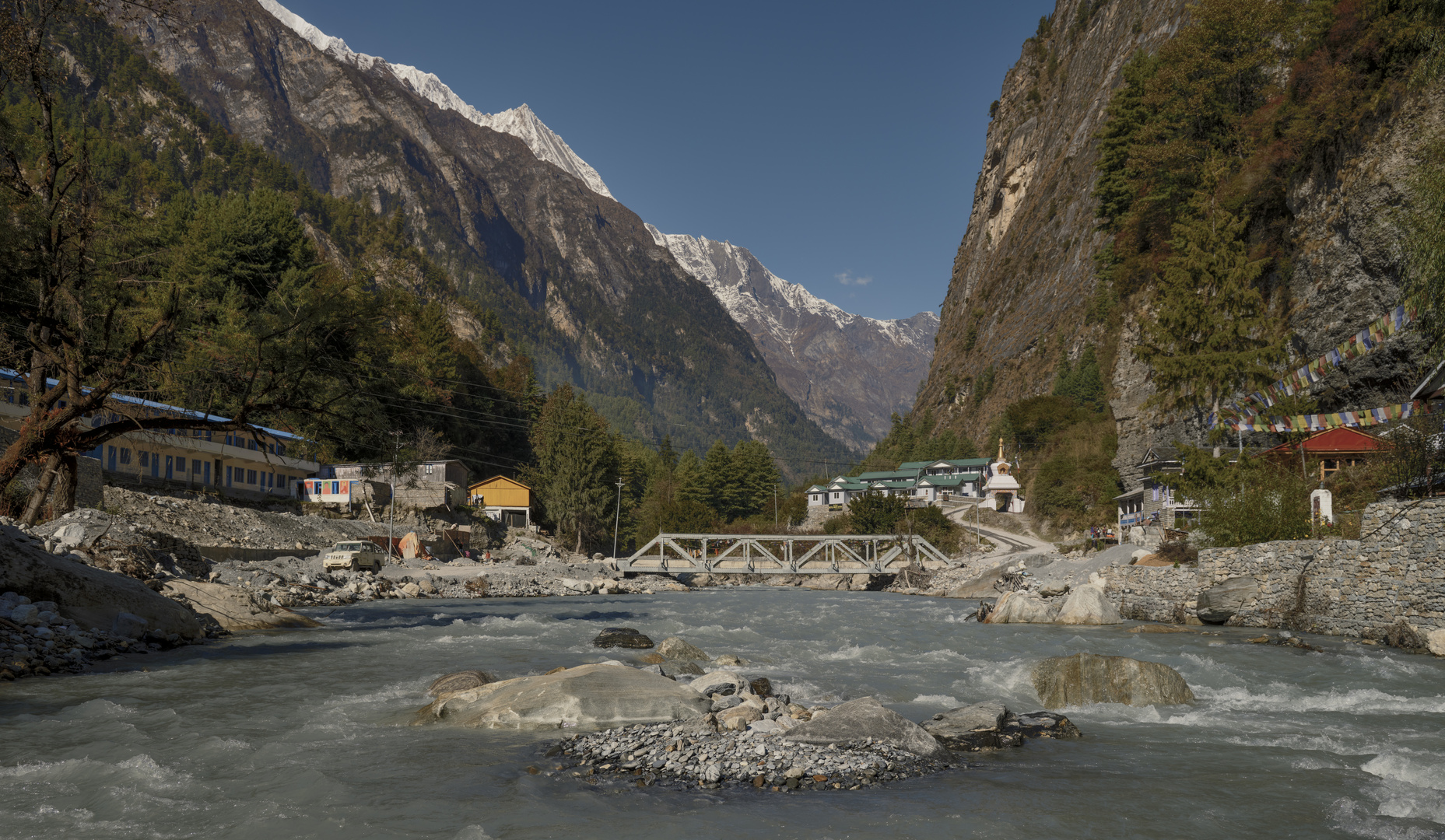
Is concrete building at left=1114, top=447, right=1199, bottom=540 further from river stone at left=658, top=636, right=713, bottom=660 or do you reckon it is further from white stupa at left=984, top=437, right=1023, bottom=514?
white stupa at left=984, top=437, right=1023, bottom=514

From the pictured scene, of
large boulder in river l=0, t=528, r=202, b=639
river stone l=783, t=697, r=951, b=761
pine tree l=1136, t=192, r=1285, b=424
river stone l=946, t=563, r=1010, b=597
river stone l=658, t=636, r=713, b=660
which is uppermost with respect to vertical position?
pine tree l=1136, t=192, r=1285, b=424

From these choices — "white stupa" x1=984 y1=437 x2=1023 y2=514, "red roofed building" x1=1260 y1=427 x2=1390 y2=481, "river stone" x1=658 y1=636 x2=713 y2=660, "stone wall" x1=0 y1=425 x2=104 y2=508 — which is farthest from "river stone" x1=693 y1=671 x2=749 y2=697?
"white stupa" x1=984 y1=437 x2=1023 y2=514

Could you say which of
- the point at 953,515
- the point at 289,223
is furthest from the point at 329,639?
the point at 953,515

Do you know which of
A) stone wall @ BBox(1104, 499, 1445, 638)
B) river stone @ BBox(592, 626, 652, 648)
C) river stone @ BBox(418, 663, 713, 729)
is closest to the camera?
river stone @ BBox(418, 663, 713, 729)

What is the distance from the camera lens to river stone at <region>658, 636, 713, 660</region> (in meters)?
17.8

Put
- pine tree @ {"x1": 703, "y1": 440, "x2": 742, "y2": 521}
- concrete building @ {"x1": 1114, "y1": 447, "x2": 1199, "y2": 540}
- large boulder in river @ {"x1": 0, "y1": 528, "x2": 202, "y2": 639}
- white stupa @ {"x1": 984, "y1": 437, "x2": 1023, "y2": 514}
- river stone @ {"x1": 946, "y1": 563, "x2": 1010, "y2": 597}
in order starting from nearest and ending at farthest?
large boulder in river @ {"x1": 0, "y1": 528, "x2": 202, "y2": 639} → concrete building @ {"x1": 1114, "y1": 447, "x2": 1199, "y2": 540} → river stone @ {"x1": 946, "y1": 563, "x2": 1010, "y2": 597} → white stupa @ {"x1": 984, "y1": 437, "x2": 1023, "y2": 514} → pine tree @ {"x1": 703, "y1": 440, "x2": 742, "y2": 521}

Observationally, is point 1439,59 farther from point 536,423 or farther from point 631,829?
point 536,423

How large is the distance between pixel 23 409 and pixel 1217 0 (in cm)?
7051

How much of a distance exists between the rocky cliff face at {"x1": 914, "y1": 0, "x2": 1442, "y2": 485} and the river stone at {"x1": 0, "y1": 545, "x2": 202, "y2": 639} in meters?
36.3

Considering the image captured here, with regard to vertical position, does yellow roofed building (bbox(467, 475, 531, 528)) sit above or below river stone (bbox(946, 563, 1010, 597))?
above

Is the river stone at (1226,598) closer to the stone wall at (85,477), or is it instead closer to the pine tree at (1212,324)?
the pine tree at (1212,324)

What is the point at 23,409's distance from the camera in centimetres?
3869

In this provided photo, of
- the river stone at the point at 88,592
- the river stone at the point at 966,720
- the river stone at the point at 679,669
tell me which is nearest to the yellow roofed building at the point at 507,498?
the river stone at the point at 88,592

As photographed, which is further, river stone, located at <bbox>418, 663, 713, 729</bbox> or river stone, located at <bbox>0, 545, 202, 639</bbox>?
river stone, located at <bbox>0, 545, 202, 639</bbox>
